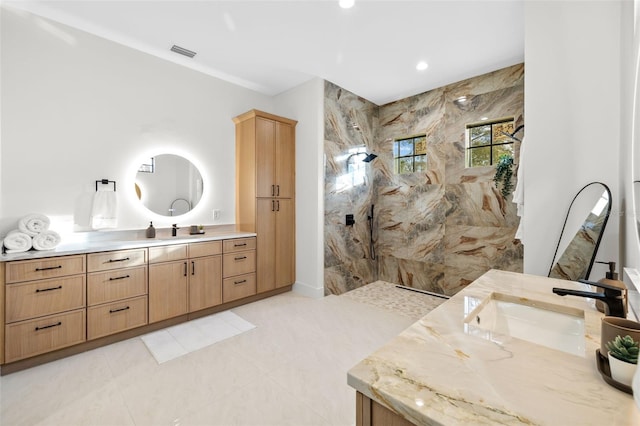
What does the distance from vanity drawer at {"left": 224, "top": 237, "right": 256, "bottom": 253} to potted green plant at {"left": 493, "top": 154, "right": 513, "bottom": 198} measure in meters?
3.13

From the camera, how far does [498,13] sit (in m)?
2.38

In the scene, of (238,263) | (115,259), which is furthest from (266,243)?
(115,259)

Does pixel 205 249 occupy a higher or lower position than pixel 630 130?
lower

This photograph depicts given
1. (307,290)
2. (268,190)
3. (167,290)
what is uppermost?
(268,190)

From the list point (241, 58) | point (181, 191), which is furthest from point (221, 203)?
point (241, 58)

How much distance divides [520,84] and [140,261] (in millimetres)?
4500

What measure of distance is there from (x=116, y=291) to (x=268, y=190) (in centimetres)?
194

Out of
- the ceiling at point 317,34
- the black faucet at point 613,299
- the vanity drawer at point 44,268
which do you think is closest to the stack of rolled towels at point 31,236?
the vanity drawer at point 44,268

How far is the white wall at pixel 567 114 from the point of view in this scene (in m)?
1.69

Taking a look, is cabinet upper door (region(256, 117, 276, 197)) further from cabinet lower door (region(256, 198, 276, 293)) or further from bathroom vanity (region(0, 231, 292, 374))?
bathroom vanity (region(0, 231, 292, 374))

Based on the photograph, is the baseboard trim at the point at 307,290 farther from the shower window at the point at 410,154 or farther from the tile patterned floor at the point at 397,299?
the shower window at the point at 410,154

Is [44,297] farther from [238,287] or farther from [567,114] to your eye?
[567,114]

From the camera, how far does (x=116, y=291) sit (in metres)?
2.43

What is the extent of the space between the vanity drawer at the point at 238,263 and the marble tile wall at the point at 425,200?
100 cm
